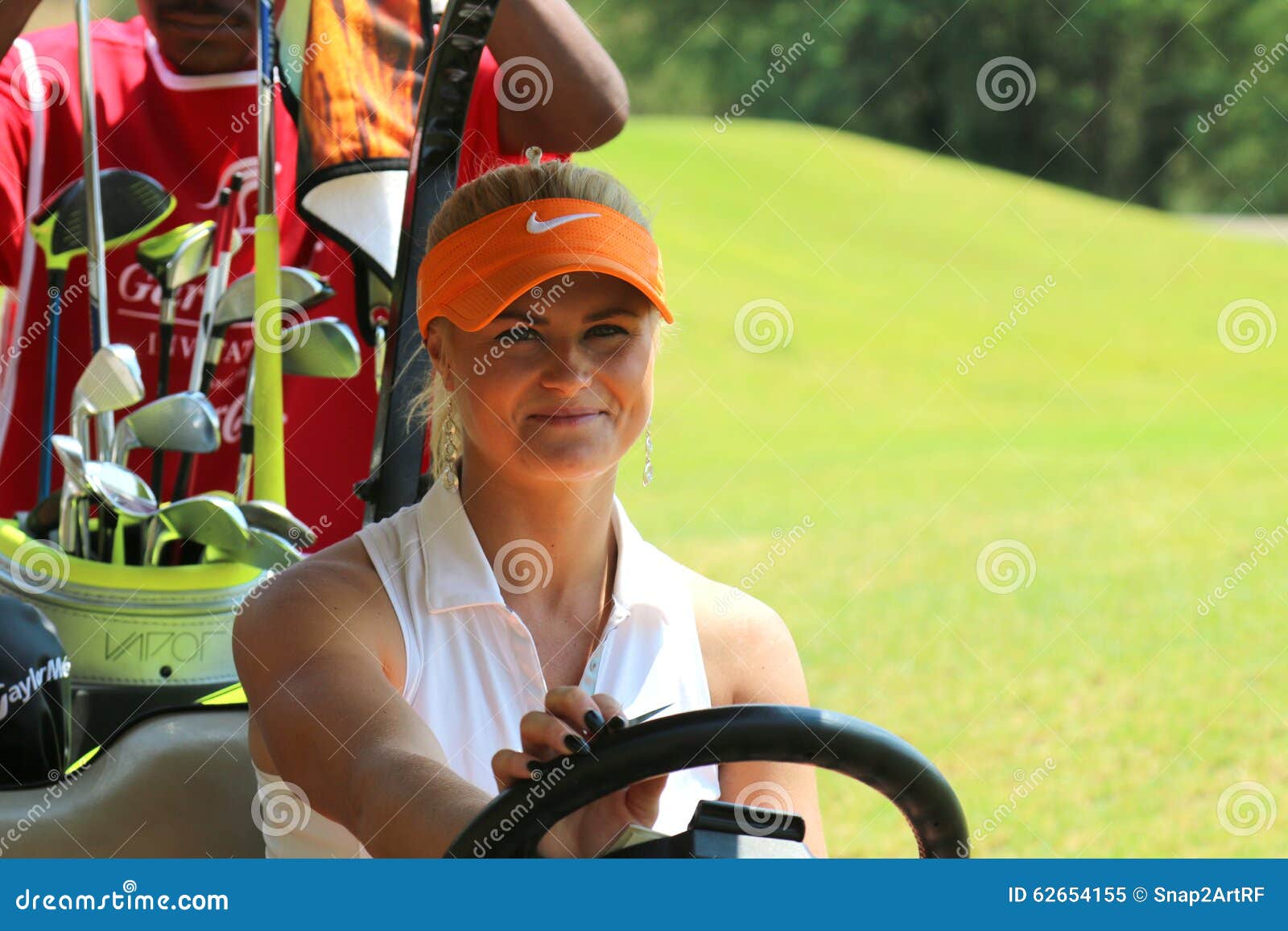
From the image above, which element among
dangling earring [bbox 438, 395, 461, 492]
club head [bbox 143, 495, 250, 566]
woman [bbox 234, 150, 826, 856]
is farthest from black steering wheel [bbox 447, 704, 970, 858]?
club head [bbox 143, 495, 250, 566]

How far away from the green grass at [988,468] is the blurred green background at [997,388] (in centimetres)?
3

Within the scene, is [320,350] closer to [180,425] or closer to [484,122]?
[180,425]

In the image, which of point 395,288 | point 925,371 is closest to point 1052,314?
point 925,371

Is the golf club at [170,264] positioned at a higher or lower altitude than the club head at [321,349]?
lower

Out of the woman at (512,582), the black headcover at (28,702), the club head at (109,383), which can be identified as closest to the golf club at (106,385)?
the club head at (109,383)

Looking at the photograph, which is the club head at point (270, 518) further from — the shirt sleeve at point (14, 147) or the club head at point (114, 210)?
the shirt sleeve at point (14, 147)

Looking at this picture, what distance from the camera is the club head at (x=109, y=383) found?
1.89m

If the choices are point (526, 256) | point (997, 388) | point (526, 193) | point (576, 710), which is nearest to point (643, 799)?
point (576, 710)

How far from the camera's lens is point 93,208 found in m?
2.00

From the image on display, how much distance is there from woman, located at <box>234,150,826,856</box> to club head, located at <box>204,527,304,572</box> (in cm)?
24

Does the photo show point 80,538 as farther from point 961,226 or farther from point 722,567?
point 961,226

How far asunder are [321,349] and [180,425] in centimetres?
20

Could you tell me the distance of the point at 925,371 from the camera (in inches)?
553

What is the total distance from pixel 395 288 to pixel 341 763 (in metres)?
0.69
